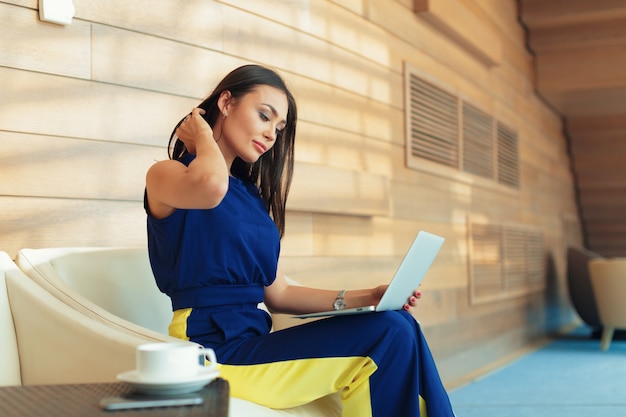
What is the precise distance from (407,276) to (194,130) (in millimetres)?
546

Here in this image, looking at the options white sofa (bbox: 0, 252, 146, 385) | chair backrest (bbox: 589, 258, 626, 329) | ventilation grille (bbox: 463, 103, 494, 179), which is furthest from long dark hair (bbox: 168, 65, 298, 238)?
chair backrest (bbox: 589, 258, 626, 329)

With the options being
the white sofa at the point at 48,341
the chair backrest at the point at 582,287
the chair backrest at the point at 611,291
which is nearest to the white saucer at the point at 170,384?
the white sofa at the point at 48,341

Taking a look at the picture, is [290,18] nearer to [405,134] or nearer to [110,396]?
[405,134]

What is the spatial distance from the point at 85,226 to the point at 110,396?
0.99m

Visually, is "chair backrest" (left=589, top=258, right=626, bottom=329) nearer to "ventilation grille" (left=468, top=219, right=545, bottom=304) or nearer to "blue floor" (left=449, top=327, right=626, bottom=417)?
"blue floor" (left=449, top=327, right=626, bottom=417)

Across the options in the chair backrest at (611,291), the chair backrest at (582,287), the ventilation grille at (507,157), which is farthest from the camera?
the chair backrest at (582,287)

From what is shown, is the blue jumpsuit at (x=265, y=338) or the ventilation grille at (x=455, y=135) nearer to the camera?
the blue jumpsuit at (x=265, y=338)

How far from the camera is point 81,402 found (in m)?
1.09

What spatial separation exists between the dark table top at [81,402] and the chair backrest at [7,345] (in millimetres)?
508

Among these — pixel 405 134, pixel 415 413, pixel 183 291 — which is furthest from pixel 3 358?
pixel 405 134

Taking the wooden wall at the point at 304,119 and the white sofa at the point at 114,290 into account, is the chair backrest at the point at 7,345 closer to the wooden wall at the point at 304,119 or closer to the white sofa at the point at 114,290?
the white sofa at the point at 114,290

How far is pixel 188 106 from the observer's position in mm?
2377

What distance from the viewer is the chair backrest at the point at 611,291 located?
5715 mm

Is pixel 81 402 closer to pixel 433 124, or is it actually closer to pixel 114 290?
pixel 114 290
